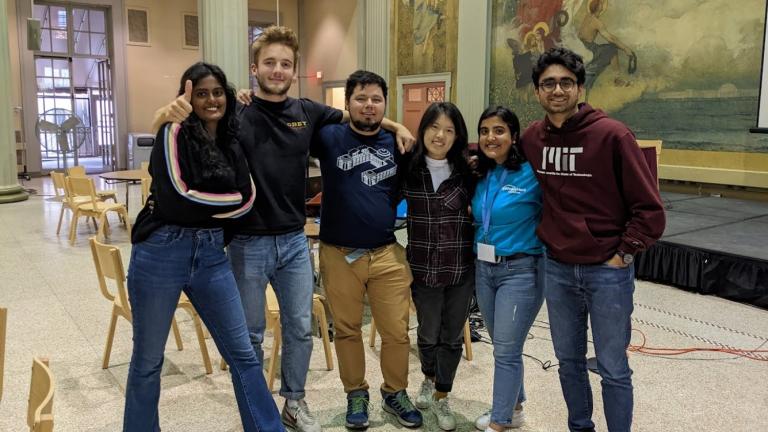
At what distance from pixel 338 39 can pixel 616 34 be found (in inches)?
327

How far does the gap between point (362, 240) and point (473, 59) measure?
8.92 metres

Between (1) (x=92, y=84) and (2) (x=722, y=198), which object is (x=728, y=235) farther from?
(1) (x=92, y=84)

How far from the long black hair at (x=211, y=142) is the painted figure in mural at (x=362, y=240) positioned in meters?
0.53

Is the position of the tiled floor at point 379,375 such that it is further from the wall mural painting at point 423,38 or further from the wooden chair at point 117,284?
the wall mural painting at point 423,38

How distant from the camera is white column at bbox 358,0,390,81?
498 inches

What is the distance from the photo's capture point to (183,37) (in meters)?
14.9

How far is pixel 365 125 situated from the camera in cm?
246

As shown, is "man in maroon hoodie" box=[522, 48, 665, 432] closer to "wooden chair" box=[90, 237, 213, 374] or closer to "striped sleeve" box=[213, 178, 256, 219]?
"striped sleeve" box=[213, 178, 256, 219]

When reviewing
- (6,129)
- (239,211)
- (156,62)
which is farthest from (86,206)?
(156,62)

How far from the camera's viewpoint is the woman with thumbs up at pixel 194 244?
6.23 feet


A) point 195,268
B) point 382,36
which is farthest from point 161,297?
point 382,36

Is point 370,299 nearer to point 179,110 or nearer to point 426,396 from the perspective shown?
point 426,396

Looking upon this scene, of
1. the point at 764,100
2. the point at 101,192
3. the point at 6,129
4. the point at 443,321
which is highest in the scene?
the point at 764,100

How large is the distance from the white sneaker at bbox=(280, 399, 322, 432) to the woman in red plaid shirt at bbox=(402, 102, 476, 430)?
0.60m
